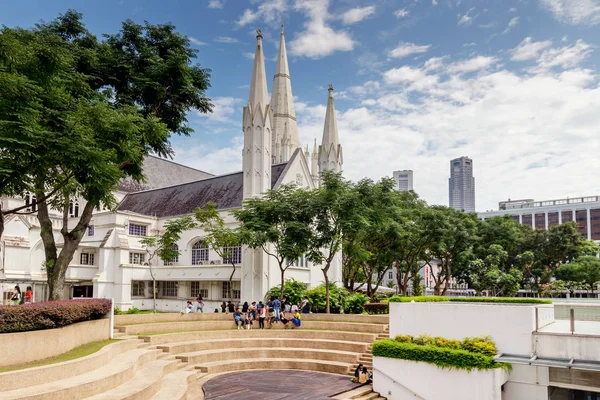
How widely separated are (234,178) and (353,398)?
28921mm

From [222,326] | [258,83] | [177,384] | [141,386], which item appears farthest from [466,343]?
[258,83]

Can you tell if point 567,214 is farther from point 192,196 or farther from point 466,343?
point 466,343

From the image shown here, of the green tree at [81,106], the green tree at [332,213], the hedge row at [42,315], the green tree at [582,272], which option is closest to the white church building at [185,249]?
the green tree at [332,213]

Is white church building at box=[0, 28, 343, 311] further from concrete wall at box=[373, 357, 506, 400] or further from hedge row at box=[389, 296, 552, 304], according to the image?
concrete wall at box=[373, 357, 506, 400]

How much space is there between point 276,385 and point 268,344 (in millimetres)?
5367

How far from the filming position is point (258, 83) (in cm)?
3906

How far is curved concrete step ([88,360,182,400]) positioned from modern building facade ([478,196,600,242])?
101m

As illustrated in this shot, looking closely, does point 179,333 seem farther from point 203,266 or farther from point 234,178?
point 234,178

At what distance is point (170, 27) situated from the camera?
25625 millimetres

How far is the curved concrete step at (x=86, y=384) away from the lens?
1116 centimetres

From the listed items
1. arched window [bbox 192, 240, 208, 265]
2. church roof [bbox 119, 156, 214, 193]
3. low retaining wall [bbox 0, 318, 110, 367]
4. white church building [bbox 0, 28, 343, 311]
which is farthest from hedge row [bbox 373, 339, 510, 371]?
church roof [bbox 119, 156, 214, 193]

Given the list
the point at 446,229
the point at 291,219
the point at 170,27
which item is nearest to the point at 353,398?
the point at 291,219

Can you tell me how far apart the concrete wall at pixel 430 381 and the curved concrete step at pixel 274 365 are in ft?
8.01

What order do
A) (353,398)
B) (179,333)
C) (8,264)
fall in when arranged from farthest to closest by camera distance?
(8,264) < (179,333) < (353,398)
